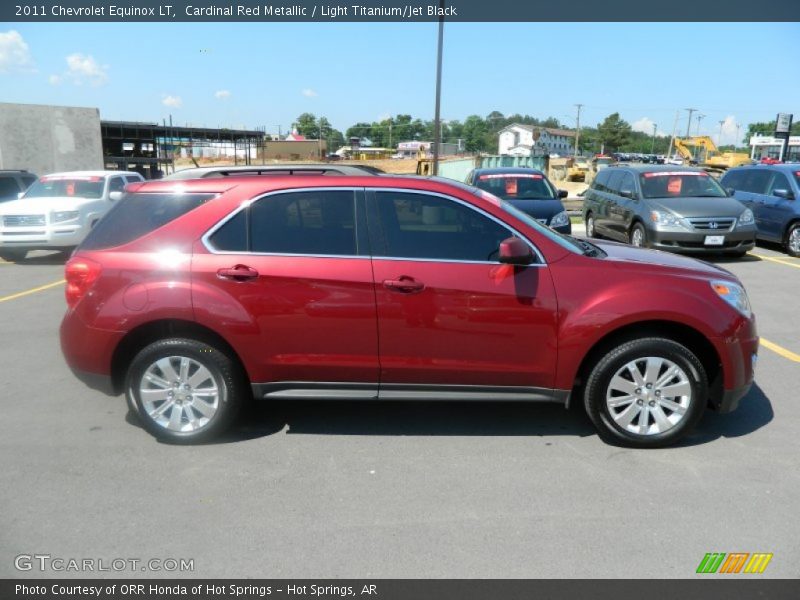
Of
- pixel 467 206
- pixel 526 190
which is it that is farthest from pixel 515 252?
pixel 526 190

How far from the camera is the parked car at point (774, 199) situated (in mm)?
11453

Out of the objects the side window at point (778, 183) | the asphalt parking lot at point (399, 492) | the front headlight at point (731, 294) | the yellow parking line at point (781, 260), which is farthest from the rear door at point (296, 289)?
the side window at point (778, 183)

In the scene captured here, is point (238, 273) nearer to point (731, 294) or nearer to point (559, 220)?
point (731, 294)

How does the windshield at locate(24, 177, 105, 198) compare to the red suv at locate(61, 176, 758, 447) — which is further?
the windshield at locate(24, 177, 105, 198)

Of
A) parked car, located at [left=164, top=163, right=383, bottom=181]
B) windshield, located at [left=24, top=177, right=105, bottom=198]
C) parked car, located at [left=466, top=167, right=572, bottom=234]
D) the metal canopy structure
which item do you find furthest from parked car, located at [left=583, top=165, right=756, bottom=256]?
the metal canopy structure

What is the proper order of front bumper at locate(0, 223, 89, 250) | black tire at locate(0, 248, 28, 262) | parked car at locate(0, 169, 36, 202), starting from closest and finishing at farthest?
front bumper at locate(0, 223, 89, 250)
black tire at locate(0, 248, 28, 262)
parked car at locate(0, 169, 36, 202)

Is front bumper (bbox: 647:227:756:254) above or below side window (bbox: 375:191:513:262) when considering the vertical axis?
below

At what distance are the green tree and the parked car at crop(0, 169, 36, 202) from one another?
123m

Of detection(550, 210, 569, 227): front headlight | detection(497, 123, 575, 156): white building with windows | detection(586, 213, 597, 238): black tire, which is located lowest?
detection(586, 213, 597, 238): black tire

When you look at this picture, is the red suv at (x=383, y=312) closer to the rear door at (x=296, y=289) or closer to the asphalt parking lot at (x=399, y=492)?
the rear door at (x=296, y=289)

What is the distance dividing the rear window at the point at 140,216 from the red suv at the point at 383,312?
0.02 metres

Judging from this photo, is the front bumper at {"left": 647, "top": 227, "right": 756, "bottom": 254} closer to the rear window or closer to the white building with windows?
the rear window

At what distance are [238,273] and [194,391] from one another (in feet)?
2.83

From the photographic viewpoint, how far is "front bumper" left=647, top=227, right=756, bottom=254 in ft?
33.4
